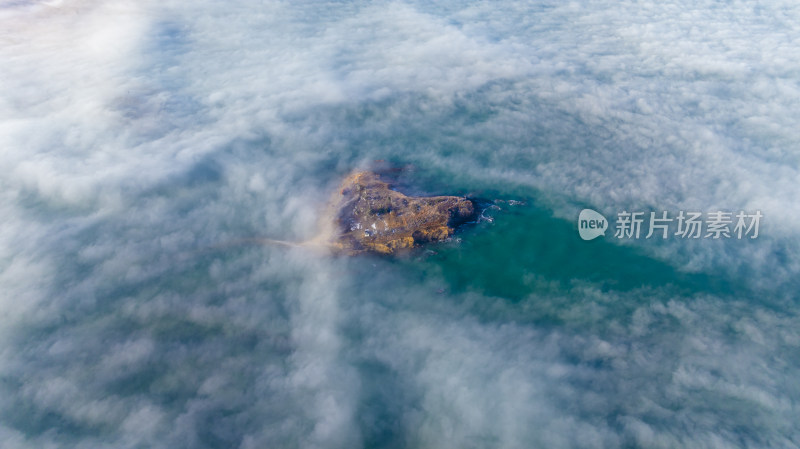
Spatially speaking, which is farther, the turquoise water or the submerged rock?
the submerged rock

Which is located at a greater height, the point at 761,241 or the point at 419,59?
the point at 419,59

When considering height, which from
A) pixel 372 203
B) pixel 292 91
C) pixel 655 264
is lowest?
pixel 655 264

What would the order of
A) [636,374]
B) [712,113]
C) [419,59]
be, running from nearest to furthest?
[636,374] → [712,113] → [419,59]

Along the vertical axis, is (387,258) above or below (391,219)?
below

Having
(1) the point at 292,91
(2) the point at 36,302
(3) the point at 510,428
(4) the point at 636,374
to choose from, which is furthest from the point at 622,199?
(2) the point at 36,302

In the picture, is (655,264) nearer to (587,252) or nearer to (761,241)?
(587,252)

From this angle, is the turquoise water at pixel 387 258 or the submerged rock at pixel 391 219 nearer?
the turquoise water at pixel 387 258

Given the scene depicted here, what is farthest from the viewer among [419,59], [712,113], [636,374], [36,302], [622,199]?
[419,59]

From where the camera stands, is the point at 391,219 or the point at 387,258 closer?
the point at 387,258
